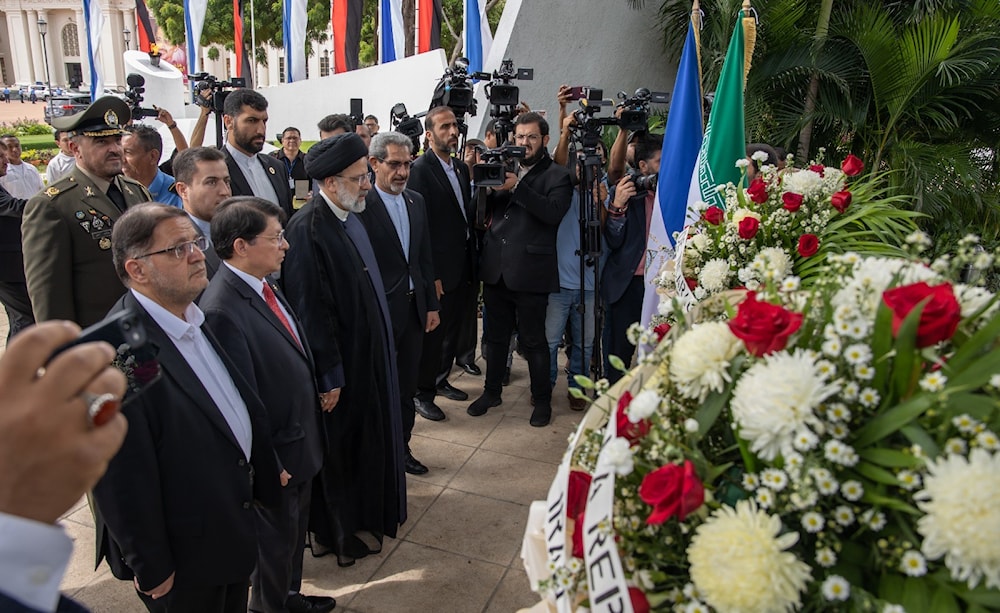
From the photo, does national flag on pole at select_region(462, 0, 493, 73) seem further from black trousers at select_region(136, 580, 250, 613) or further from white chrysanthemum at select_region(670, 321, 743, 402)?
white chrysanthemum at select_region(670, 321, 743, 402)

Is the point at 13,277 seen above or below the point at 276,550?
above

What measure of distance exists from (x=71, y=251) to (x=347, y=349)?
140cm

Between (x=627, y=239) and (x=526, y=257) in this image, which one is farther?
(x=627, y=239)

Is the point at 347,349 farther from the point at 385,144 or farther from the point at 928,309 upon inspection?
the point at 928,309

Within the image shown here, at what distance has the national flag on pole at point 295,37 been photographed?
1371cm

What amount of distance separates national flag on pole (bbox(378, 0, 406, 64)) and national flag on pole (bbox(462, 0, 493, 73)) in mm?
3101

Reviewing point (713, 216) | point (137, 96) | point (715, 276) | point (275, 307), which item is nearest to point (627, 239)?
point (713, 216)

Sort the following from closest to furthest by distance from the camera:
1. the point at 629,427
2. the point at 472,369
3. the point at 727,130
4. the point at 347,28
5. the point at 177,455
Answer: the point at 629,427
the point at 177,455
the point at 727,130
the point at 472,369
the point at 347,28

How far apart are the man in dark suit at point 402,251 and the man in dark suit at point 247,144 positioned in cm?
84

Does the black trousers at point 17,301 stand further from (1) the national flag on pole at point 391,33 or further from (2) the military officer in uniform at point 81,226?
(1) the national flag on pole at point 391,33

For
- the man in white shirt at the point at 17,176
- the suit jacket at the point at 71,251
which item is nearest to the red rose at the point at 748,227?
the suit jacket at the point at 71,251

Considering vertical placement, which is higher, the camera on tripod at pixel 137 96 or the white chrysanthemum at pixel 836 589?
the camera on tripod at pixel 137 96

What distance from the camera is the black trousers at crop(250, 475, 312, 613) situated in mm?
2680

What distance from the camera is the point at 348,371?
134 inches
